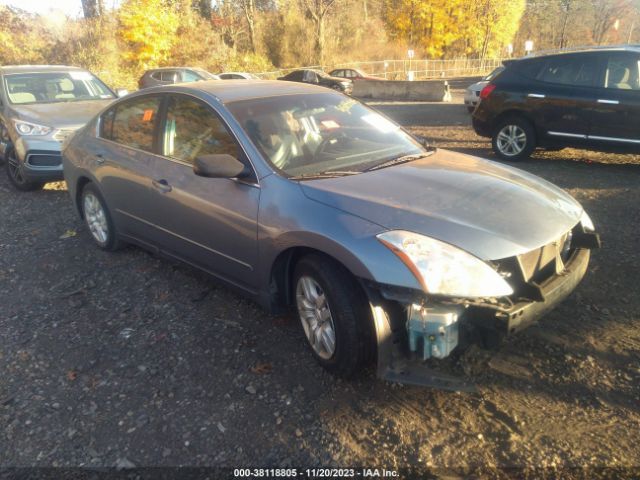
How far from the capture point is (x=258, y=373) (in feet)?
Result: 10.6

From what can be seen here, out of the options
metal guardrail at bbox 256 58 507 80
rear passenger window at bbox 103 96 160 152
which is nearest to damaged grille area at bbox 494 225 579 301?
rear passenger window at bbox 103 96 160 152

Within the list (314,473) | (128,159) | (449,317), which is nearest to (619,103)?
(449,317)

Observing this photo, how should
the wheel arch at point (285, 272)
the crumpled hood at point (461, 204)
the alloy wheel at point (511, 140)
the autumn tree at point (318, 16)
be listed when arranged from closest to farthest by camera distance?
the crumpled hood at point (461, 204)
the wheel arch at point (285, 272)
the alloy wheel at point (511, 140)
the autumn tree at point (318, 16)

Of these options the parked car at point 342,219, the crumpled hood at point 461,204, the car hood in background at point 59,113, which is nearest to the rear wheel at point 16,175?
the car hood in background at point 59,113

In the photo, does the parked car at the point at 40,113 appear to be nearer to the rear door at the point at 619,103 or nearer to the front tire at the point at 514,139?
the front tire at the point at 514,139

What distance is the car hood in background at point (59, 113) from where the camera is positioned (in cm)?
757

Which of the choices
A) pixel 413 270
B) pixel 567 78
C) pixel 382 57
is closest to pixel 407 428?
pixel 413 270

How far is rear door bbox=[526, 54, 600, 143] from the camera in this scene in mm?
7820

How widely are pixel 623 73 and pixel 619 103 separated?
1.51ft

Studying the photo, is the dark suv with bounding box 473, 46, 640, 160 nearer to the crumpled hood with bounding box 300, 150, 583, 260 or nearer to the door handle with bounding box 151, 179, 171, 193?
the crumpled hood with bounding box 300, 150, 583, 260

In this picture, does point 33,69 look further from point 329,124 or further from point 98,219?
point 329,124

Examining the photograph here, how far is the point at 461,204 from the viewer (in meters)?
3.01

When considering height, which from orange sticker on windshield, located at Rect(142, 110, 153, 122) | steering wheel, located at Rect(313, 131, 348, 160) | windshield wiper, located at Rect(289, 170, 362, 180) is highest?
orange sticker on windshield, located at Rect(142, 110, 153, 122)

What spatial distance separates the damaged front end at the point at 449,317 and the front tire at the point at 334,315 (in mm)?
111
